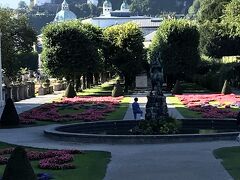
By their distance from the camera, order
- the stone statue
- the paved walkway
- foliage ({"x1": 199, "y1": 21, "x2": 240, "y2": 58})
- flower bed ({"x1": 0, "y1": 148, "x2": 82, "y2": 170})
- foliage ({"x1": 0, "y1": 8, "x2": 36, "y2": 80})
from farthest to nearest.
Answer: foliage ({"x1": 199, "y1": 21, "x2": 240, "y2": 58})
foliage ({"x1": 0, "y1": 8, "x2": 36, "y2": 80})
the stone statue
flower bed ({"x1": 0, "y1": 148, "x2": 82, "y2": 170})
the paved walkway

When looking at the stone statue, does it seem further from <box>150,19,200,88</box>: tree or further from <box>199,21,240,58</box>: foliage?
<box>199,21,240,58</box>: foliage

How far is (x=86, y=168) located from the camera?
15695mm

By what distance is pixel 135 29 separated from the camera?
6881 centimetres

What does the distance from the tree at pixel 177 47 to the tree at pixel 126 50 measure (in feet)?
7.64

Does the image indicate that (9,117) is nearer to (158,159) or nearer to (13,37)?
(158,159)

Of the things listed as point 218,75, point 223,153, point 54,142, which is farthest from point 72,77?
point 223,153

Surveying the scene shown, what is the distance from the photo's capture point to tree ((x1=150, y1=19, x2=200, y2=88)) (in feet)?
217

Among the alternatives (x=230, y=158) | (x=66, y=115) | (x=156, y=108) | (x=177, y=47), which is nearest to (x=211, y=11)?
(x=177, y=47)

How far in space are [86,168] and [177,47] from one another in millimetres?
51530

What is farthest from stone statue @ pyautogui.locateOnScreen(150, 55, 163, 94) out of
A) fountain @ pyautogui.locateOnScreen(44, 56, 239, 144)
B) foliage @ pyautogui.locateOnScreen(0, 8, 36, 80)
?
foliage @ pyautogui.locateOnScreen(0, 8, 36, 80)

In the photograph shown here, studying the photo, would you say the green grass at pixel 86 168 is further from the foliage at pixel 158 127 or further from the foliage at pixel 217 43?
the foliage at pixel 217 43

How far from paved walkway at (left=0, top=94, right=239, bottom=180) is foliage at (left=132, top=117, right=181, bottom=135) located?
2.47 m

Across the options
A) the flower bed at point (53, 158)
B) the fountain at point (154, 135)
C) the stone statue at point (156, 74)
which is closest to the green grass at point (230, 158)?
the fountain at point (154, 135)

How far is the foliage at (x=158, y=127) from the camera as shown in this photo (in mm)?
23328
